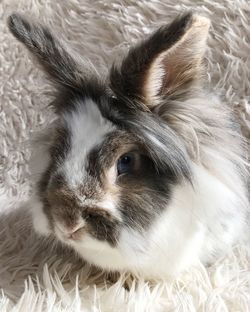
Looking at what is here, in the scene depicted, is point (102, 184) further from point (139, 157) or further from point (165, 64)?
point (165, 64)

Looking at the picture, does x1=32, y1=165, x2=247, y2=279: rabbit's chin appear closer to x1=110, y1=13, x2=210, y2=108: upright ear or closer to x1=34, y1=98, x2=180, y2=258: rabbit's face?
x1=34, y1=98, x2=180, y2=258: rabbit's face

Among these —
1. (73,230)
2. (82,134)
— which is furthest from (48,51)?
(73,230)

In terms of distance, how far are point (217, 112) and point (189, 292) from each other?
12.8 inches

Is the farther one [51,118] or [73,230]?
[51,118]

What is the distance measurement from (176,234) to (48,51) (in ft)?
1.25

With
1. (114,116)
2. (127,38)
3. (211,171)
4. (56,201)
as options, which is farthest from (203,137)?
(127,38)

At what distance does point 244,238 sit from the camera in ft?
4.26

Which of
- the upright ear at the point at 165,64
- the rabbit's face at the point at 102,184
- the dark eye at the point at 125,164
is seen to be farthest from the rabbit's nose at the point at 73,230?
the upright ear at the point at 165,64

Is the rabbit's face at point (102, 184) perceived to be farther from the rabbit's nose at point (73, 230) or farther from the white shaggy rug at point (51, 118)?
the white shaggy rug at point (51, 118)

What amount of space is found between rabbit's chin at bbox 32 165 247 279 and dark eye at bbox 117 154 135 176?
3.5 inches

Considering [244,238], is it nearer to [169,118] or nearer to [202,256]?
[202,256]

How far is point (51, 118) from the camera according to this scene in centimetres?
142

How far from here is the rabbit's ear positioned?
1.11m

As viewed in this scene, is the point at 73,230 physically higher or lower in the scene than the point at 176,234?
higher
